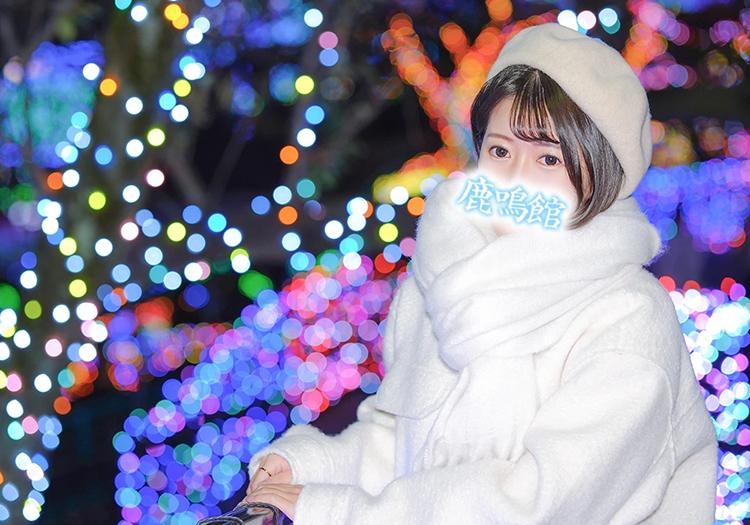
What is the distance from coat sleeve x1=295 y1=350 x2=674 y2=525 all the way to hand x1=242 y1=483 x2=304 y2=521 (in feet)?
0.08

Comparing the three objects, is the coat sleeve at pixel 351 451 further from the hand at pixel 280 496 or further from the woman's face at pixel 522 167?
the woman's face at pixel 522 167

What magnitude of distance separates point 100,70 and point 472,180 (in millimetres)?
2174

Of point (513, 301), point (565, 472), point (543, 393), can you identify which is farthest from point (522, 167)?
point (565, 472)

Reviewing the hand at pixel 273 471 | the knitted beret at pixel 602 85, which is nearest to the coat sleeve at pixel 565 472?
the hand at pixel 273 471

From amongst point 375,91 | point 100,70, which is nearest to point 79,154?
point 100,70

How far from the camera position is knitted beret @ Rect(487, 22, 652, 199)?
1.79m

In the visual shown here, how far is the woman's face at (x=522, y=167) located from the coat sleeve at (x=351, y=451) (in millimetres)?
332

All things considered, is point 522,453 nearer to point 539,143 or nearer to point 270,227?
point 539,143

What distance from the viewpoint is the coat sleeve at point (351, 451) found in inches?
78.4

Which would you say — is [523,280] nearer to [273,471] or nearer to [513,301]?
[513,301]

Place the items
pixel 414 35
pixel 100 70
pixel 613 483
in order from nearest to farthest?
pixel 613 483 < pixel 100 70 < pixel 414 35

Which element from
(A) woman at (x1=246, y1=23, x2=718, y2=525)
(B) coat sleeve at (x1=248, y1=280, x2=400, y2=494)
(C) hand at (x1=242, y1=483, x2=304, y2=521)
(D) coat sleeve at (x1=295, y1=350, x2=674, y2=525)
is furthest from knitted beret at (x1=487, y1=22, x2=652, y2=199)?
(C) hand at (x1=242, y1=483, x2=304, y2=521)

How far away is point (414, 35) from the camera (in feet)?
17.7

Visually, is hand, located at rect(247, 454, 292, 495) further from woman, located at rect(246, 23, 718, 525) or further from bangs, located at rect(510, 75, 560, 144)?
bangs, located at rect(510, 75, 560, 144)
